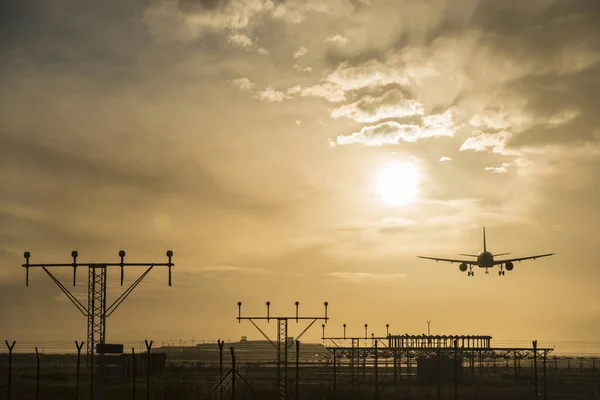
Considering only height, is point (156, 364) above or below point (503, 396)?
above

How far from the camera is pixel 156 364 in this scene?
43.6 metres

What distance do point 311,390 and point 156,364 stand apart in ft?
57.5

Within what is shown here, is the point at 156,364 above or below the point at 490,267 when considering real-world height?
below

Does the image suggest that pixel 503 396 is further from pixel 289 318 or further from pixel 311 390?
pixel 289 318

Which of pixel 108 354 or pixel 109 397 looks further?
pixel 109 397

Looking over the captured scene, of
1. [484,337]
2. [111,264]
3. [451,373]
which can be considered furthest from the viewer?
[484,337]

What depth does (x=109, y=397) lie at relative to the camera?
5550 centimetres

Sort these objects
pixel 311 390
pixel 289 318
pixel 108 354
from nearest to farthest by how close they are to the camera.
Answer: pixel 108 354, pixel 311 390, pixel 289 318

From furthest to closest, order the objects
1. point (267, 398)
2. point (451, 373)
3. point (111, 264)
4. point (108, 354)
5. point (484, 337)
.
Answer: point (484, 337) < point (451, 373) < point (267, 398) < point (111, 264) < point (108, 354)

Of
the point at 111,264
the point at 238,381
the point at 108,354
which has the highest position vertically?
the point at 111,264

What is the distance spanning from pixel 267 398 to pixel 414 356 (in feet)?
115

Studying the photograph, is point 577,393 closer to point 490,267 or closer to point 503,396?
point 503,396

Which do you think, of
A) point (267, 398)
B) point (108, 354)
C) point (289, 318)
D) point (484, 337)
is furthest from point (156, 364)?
point (484, 337)

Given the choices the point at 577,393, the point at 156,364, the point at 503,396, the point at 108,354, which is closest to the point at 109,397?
the point at 156,364
